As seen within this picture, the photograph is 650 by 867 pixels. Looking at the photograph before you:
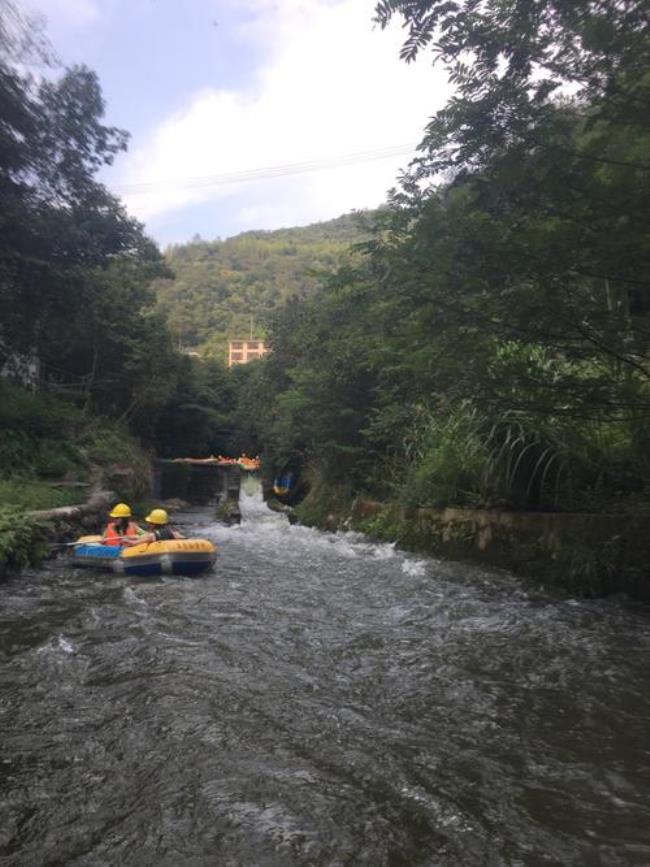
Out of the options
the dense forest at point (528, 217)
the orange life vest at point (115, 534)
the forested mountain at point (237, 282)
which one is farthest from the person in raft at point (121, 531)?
the forested mountain at point (237, 282)

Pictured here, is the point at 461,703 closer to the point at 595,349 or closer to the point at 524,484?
the point at 595,349

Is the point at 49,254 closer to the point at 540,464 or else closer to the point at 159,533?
the point at 159,533

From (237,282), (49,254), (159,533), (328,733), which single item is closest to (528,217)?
(328,733)

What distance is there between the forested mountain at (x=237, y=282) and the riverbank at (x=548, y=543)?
6543cm

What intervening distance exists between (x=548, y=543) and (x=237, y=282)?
91031mm

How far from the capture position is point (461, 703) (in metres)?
4.15

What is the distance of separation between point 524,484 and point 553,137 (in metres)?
4.83

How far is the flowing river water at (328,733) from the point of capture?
106 inches

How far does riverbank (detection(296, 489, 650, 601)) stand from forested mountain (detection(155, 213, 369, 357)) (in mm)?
65425

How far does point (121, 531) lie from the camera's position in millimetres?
10953

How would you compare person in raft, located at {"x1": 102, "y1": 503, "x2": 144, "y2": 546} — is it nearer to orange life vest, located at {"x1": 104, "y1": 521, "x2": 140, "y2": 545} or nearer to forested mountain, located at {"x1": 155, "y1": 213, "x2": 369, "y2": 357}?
orange life vest, located at {"x1": 104, "y1": 521, "x2": 140, "y2": 545}

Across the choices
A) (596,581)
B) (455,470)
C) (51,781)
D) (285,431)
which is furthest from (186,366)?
(51,781)

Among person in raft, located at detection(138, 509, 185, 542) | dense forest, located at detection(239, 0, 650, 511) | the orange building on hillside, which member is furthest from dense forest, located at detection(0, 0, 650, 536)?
the orange building on hillside

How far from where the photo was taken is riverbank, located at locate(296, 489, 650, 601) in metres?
6.35
